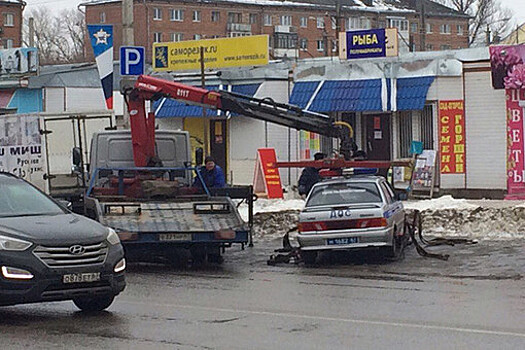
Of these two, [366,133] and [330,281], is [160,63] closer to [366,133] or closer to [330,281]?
[366,133]

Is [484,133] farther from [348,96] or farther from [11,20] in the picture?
[11,20]

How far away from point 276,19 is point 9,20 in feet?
84.6

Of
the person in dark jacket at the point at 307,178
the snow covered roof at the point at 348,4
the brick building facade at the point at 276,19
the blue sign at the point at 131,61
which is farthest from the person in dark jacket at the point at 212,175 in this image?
the snow covered roof at the point at 348,4

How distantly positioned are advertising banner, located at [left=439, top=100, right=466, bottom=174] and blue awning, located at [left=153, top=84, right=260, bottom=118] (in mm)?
6310

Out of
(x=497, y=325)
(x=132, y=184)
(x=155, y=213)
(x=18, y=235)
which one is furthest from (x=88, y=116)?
(x=497, y=325)

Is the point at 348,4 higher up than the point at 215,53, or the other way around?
the point at 348,4

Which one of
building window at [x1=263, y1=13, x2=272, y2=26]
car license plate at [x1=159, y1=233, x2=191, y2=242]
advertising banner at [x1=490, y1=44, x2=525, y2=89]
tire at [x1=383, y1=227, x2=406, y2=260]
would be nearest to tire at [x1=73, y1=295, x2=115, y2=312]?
car license plate at [x1=159, y1=233, x2=191, y2=242]

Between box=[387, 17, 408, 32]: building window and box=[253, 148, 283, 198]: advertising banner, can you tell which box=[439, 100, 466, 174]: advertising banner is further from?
box=[387, 17, 408, 32]: building window

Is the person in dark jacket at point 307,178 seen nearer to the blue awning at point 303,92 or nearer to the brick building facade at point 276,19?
the blue awning at point 303,92

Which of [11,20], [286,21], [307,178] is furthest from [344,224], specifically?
[11,20]

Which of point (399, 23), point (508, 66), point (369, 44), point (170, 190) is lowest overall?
point (170, 190)

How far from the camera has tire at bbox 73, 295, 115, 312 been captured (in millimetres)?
12297

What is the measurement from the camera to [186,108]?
35.0 m

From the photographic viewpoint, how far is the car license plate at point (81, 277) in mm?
11445
